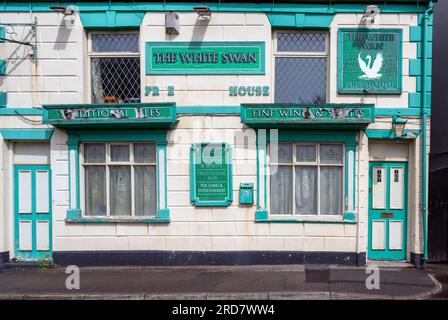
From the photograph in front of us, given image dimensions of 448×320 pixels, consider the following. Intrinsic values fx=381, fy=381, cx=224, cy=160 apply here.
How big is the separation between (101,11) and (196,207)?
462 cm

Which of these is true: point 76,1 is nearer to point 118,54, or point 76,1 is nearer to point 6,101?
point 118,54

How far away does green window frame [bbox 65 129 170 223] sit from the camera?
8047 millimetres

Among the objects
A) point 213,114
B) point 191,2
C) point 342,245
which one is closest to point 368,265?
point 342,245

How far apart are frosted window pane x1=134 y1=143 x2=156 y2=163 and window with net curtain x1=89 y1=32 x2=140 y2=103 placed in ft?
3.29

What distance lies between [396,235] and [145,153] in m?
5.73

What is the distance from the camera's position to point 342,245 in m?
8.05

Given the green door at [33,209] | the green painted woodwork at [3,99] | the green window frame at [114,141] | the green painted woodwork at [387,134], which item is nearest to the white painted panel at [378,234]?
the green painted woodwork at [387,134]

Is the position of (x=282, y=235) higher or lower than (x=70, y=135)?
lower

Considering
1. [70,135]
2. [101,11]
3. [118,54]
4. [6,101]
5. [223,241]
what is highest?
[101,11]

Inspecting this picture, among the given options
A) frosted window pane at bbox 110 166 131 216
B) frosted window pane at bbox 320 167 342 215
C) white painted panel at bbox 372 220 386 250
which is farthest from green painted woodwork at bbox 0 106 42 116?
white painted panel at bbox 372 220 386 250

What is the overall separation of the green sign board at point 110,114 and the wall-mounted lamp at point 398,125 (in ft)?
15.0

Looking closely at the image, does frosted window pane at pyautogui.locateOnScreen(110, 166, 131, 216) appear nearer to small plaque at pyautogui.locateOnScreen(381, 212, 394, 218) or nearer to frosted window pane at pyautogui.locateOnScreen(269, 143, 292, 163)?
frosted window pane at pyautogui.locateOnScreen(269, 143, 292, 163)

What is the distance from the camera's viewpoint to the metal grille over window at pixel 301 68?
8.27 m
